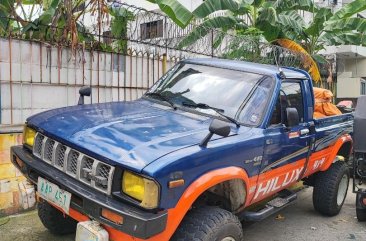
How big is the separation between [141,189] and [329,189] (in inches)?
133

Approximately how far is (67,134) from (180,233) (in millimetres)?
1138

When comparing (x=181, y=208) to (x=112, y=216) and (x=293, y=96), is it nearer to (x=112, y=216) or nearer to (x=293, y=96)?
(x=112, y=216)

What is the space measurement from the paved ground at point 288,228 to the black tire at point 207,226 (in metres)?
1.52

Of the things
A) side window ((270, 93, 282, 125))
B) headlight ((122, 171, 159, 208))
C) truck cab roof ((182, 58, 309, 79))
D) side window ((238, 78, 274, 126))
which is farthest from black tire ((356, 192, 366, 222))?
headlight ((122, 171, 159, 208))

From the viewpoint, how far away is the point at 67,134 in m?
3.15

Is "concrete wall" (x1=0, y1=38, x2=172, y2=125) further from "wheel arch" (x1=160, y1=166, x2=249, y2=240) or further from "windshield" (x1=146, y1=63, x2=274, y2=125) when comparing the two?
"wheel arch" (x1=160, y1=166, x2=249, y2=240)

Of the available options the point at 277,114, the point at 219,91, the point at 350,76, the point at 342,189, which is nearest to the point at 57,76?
the point at 219,91

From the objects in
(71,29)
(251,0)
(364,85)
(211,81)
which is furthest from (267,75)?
(364,85)

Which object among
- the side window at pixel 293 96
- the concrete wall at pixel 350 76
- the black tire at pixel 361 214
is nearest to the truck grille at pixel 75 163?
the side window at pixel 293 96

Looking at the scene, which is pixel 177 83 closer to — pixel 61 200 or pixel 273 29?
pixel 61 200

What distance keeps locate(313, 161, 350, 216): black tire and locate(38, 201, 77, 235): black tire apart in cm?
311

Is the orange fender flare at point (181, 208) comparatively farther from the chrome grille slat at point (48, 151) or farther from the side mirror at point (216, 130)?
the chrome grille slat at point (48, 151)

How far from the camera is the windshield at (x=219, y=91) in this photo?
12.7 ft

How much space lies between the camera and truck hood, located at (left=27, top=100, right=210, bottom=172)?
282 cm
